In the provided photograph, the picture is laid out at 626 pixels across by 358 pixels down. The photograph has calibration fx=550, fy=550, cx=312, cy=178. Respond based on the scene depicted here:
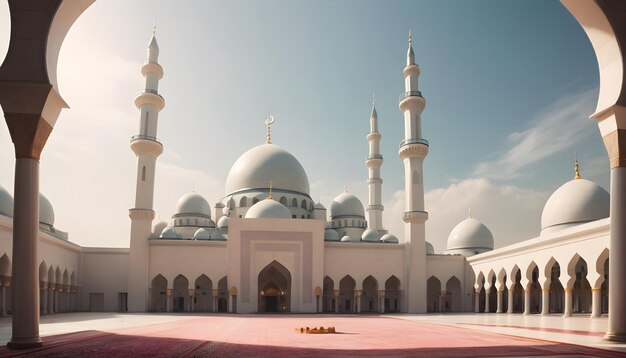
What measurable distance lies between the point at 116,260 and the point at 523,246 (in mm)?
19429

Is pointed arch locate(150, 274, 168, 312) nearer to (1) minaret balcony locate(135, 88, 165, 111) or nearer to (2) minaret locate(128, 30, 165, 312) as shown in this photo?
(2) minaret locate(128, 30, 165, 312)

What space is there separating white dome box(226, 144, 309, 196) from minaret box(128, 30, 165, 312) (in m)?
8.48

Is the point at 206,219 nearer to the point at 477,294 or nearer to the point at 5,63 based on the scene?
the point at 477,294

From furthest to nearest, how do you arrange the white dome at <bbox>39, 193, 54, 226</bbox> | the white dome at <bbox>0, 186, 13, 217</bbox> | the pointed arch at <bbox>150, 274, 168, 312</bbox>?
the pointed arch at <bbox>150, 274, 168, 312</bbox> → the white dome at <bbox>39, 193, 54, 226</bbox> → the white dome at <bbox>0, 186, 13, 217</bbox>

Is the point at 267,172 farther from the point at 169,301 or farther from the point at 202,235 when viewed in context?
the point at 169,301

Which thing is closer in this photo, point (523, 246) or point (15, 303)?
point (15, 303)

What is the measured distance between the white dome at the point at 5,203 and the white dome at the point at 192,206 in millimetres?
12825

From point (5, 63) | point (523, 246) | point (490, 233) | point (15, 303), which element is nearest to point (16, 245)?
point (15, 303)

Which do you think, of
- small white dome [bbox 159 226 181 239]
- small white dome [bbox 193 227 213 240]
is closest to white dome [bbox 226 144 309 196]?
small white dome [bbox 193 227 213 240]

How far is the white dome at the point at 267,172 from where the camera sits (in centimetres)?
3488

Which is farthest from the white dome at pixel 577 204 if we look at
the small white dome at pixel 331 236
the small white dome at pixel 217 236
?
the small white dome at pixel 217 236

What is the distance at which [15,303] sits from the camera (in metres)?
7.74

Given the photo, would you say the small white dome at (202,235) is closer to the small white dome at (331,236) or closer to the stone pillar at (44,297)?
the small white dome at (331,236)

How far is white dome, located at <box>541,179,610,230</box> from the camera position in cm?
2433
